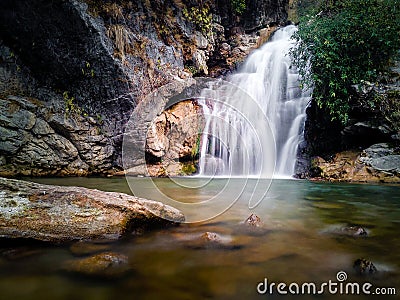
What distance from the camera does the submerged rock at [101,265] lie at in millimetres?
1922

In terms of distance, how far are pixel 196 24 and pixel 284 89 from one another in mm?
4673

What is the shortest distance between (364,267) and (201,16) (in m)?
11.5

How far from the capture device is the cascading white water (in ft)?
30.7

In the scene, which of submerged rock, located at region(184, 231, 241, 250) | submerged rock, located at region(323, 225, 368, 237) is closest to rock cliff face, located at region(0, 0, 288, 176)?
submerged rock, located at region(184, 231, 241, 250)

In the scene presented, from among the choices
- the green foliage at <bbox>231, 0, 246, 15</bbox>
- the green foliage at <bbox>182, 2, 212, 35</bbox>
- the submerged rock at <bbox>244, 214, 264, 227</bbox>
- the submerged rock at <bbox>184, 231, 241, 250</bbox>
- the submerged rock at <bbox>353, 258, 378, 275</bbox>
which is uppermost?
the green foliage at <bbox>231, 0, 246, 15</bbox>

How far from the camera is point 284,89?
34.4 feet

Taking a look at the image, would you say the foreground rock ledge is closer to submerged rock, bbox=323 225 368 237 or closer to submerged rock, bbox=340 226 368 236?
submerged rock, bbox=323 225 368 237

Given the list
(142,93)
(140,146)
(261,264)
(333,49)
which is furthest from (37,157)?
(333,49)

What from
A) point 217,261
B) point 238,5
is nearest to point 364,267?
point 217,261

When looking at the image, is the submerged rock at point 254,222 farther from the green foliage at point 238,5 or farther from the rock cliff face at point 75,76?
the green foliage at point 238,5

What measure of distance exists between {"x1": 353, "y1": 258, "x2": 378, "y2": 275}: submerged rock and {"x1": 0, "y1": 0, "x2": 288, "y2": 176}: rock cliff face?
8118mm

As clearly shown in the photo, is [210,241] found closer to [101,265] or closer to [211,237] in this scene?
[211,237]
